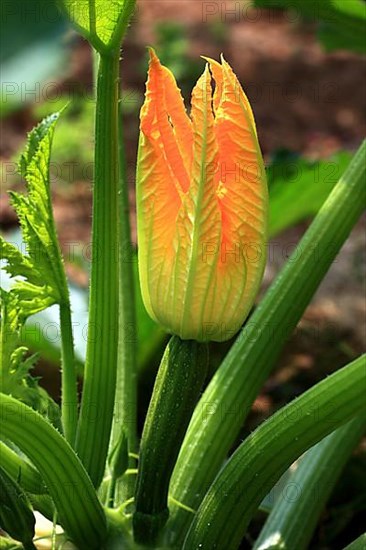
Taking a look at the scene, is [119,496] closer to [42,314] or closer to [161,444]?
[161,444]

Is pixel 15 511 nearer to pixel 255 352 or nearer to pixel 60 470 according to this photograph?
pixel 60 470

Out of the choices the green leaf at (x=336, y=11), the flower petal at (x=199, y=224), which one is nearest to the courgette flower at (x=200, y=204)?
the flower petal at (x=199, y=224)

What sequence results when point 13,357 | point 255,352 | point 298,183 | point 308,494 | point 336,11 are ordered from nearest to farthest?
point 13,357, point 255,352, point 308,494, point 336,11, point 298,183

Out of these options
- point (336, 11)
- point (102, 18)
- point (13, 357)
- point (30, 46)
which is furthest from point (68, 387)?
point (30, 46)

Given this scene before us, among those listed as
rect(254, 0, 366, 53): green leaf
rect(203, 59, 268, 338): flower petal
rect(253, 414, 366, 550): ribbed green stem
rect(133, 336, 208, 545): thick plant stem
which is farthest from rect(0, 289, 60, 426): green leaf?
rect(254, 0, 366, 53): green leaf

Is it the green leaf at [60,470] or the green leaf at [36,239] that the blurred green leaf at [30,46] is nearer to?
the green leaf at [36,239]

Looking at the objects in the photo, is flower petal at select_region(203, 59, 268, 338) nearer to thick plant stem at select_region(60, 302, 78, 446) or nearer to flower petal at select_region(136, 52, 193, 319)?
flower petal at select_region(136, 52, 193, 319)
